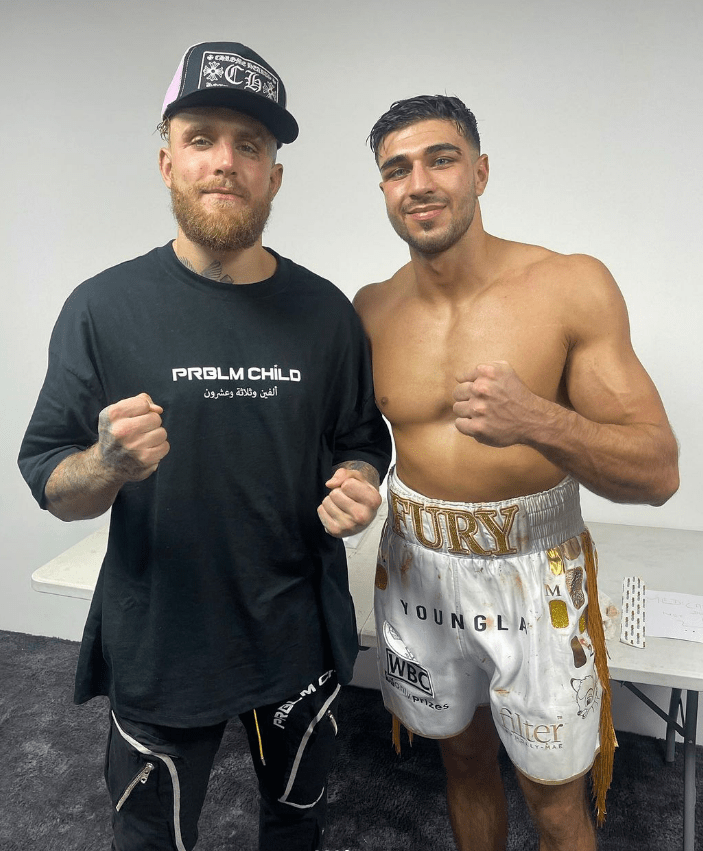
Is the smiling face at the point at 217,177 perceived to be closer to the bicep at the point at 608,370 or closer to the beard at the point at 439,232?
the beard at the point at 439,232

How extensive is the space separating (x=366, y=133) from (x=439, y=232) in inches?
42.3

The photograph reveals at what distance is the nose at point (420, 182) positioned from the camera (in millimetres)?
1229

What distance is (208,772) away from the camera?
49.5 inches

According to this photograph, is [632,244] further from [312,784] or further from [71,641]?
[71,641]

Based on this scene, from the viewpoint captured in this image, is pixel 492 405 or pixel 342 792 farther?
pixel 342 792

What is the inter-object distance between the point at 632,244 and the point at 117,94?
1.76 meters

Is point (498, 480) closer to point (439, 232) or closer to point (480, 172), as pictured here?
point (439, 232)

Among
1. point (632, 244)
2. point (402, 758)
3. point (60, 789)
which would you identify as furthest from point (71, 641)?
point (632, 244)

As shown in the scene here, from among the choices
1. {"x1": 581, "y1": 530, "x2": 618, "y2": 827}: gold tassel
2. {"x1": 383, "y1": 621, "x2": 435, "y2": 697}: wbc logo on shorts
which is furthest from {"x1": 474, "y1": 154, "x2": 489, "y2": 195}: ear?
{"x1": 383, "y1": 621, "x2": 435, "y2": 697}: wbc logo on shorts

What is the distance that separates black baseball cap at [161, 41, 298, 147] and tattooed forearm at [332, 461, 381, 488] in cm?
60

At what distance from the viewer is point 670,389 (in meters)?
2.05

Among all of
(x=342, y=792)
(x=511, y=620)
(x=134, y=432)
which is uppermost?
(x=134, y=432)

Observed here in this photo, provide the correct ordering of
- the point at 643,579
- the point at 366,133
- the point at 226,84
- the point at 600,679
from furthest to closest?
1. the point at 366,133
2. the point at 643,579
3. the point at 600,679
4. the point at 226,84

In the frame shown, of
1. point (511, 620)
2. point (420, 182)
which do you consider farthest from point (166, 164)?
point (511, 620)
